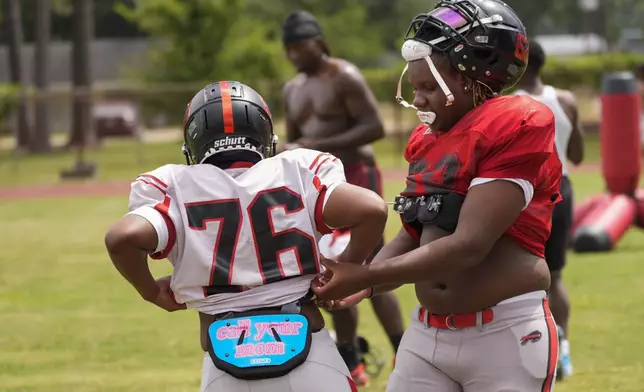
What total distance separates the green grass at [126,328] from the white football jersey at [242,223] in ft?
11.3

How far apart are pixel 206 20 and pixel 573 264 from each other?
975 inches

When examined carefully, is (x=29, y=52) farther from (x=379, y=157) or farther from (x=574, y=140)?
(x=574, y=140)

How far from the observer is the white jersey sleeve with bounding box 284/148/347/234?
11.2 ft

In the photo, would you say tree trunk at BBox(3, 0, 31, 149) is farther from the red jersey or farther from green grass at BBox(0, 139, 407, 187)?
the red jersey

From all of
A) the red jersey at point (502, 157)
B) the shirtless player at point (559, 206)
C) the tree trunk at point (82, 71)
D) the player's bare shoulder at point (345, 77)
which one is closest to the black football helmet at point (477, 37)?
the red jersey at point (502, 157)

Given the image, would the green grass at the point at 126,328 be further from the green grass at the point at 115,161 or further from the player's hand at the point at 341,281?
the green grass at the point at 115,161

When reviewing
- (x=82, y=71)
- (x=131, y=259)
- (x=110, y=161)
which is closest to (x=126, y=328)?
(x=131, y=259)

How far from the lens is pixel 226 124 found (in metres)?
3.54

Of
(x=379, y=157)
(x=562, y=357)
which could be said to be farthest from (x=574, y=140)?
(x=379, y=157)

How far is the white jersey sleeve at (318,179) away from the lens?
3.43 m

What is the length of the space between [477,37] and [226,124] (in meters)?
0.81

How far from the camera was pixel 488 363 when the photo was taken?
349 centimetres

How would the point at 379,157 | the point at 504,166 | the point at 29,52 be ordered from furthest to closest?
the point at 29,52, the point at 379,157, the point at 504,166

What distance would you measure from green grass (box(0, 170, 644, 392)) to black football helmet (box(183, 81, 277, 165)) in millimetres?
3441
